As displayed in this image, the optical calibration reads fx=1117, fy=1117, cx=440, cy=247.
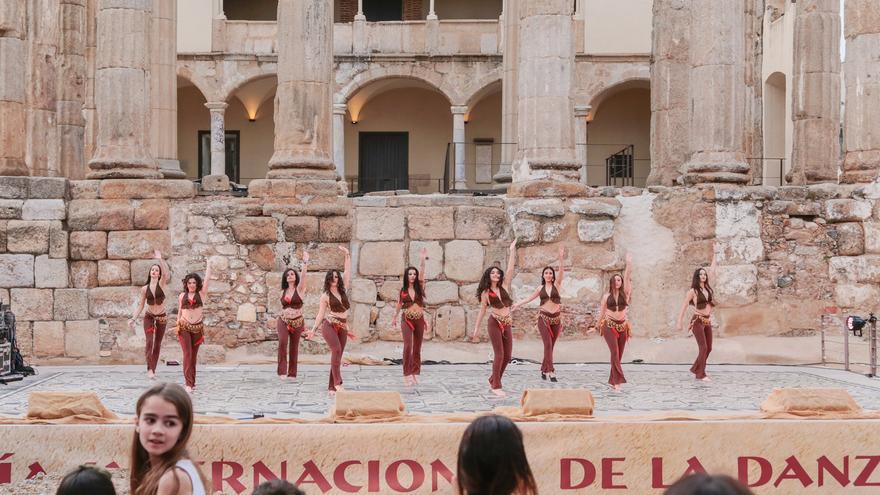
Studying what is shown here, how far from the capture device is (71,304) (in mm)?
15781

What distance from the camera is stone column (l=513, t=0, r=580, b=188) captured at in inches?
629

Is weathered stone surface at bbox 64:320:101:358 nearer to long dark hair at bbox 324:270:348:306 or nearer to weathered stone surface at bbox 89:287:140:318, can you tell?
weathered stone surface at bbox 89:287:140:318

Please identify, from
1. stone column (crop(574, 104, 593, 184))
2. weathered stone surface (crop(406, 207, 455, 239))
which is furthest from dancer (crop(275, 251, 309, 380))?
stone column (crop(574, 104, 593, 184))

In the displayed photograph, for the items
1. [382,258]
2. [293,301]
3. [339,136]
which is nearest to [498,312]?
[293,301]

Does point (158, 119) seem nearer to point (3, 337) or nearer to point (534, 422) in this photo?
point (3, 337)

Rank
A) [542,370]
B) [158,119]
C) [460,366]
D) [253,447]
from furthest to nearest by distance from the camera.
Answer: [158,119] < [460,366] < [542,370] < [253,447]

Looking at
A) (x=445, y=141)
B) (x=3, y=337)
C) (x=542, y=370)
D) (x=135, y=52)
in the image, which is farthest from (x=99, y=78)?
(x=445, y=141)

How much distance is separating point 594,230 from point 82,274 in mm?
7318

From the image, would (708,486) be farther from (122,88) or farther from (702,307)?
(122,88)

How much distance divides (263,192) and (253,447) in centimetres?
873

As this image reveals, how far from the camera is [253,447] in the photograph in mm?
7762

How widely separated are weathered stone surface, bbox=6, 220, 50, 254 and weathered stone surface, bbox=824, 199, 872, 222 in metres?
11.2

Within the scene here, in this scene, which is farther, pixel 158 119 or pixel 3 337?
pixel 158 119

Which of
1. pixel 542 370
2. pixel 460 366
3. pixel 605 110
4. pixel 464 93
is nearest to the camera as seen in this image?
pixel 542 370
